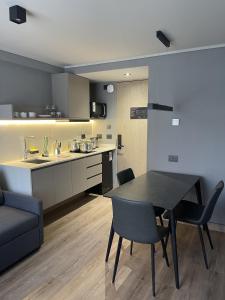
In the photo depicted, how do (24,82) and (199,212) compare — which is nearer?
(199,212)

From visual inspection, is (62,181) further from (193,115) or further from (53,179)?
(193,115)

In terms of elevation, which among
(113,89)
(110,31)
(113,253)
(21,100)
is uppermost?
(110,31)

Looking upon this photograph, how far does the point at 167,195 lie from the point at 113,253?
973 millimetres

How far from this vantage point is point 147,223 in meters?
1.96

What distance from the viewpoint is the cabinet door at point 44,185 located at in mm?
3074

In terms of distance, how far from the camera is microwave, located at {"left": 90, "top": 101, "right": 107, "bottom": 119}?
15.2ft

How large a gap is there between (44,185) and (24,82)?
5.42 feet

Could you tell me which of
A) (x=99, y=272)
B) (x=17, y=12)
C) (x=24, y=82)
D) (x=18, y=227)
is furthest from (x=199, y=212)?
(x=24, y=82)

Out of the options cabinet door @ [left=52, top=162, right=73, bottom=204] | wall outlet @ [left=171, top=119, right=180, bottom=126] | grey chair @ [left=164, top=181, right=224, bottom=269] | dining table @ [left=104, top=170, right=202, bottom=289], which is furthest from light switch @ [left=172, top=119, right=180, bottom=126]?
cabinet door @ [left=52, top=162, right=73, bottom=204]

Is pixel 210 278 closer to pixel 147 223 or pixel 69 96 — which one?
pixel 147 223

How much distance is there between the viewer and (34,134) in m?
3.76

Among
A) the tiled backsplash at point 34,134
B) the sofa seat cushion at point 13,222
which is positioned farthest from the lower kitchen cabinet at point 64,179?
the tiled backsplash at point 34,134

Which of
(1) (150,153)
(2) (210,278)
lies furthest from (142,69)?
(2) (210,278)

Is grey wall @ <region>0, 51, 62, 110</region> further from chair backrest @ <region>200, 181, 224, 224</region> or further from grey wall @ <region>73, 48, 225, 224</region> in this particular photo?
chair backrest @ <region>200, 181, 224, 224</region>
